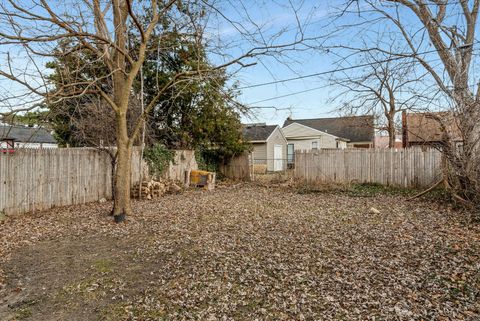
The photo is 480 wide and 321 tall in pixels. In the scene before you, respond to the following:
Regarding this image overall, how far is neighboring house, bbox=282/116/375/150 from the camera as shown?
23.7 metres

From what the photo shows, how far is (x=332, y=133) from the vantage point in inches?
1064

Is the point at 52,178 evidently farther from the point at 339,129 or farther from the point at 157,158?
the point at 339,129

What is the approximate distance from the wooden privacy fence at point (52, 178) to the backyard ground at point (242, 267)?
522mm

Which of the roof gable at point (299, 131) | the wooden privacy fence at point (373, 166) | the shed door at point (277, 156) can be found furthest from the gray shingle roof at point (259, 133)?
the wooden privacy fence at point (373, 166)

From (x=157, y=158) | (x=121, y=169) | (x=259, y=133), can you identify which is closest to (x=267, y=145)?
(x=259, y=133)

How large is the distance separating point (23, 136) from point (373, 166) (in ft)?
68.0

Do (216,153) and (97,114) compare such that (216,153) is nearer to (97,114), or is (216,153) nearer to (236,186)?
(236,186)

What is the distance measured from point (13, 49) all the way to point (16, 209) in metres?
3.76

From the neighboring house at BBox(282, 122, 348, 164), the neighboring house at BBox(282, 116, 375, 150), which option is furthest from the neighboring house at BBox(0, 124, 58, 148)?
the neighboring house at BBox(282, 116, 375, 150)

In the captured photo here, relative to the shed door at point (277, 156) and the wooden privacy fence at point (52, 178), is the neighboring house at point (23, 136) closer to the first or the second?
the wooden privacy fence at point (52, 178)

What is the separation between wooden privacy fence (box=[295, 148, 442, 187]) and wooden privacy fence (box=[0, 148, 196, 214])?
21.6 ft

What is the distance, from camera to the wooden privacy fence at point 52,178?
681 centimetres

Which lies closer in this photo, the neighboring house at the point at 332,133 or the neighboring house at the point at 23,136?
the neighboring house at the point at 23,136

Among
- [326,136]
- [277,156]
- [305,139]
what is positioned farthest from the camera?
[305,139]
